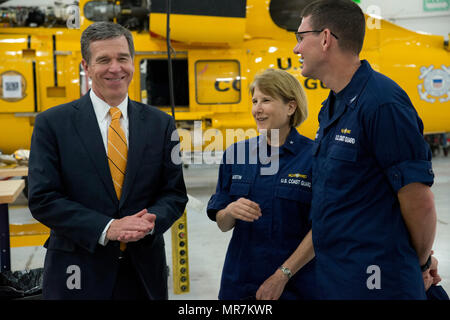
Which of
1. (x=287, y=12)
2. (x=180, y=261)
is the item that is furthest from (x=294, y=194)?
(x=287, y=12)

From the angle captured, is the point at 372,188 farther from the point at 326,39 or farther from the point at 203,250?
the point at 203,250

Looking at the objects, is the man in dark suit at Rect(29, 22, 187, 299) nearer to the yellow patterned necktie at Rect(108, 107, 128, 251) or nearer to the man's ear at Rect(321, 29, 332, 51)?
the yellow patterned necktie at Rect(108, 107, 128, 251)

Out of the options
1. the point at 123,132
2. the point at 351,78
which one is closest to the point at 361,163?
the point at 351,78

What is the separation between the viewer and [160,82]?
269 inches

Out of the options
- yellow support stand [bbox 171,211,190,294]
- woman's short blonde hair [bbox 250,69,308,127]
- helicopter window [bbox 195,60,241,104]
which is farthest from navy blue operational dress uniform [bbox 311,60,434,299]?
helicopter window [bbox 195,60,241,104]

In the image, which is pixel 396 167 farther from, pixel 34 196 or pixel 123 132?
pixel 34 196

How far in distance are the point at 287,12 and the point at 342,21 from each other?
519 cm

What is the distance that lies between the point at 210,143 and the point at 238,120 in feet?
1.85

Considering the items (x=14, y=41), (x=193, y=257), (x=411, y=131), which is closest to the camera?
(x=411, y=131)

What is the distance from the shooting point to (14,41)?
20.0 feet

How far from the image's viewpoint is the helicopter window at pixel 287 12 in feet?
20.7

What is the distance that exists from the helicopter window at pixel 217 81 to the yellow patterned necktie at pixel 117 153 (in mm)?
4747

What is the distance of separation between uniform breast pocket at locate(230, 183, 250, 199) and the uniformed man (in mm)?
372

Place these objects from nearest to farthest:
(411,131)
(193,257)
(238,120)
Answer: (411,131)
(193,257)
(238,120)
